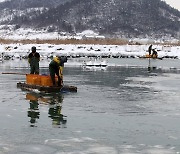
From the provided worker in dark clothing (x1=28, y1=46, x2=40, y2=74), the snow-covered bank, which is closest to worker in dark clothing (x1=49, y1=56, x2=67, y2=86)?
worker in dark clothing (x1=28, y1=46, x2=40, y2=74)

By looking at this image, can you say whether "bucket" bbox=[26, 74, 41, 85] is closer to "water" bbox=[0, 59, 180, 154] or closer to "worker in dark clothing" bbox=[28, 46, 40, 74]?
"water" bbox=[0, 59, 180, 154]

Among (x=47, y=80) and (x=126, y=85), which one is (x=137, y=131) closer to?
(x=47, y=80)

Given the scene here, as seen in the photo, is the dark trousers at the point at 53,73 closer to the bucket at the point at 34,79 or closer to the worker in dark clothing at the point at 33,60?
the bucket at the point at 34,79

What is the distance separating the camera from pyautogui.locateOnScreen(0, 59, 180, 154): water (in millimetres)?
9883

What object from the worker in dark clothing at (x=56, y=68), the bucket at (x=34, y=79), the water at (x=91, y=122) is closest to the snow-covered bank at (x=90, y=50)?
the bucket at (x=34, y=79)

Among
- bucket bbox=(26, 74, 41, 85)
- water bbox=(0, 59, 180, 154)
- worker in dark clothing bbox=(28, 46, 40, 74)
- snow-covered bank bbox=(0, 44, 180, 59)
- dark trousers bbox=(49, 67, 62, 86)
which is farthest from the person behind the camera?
snow-covered bank bbox=(0, 44, 180, 59)

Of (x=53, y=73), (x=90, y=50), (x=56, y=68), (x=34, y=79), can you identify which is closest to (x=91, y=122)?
(x=53, y=73)

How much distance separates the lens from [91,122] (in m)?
12.5

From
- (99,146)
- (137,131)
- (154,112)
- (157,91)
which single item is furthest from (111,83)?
(99,146)

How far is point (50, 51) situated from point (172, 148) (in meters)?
54.1

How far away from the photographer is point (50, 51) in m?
63.2

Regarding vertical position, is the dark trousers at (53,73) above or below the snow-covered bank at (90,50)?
below

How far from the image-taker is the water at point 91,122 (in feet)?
32.4

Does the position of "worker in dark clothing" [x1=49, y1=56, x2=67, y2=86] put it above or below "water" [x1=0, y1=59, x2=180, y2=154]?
above
